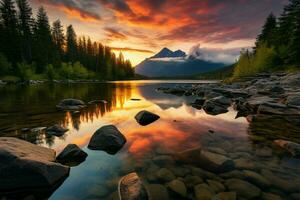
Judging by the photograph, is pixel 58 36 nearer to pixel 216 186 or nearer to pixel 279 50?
pixel 279 50

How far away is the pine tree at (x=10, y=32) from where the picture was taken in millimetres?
54575

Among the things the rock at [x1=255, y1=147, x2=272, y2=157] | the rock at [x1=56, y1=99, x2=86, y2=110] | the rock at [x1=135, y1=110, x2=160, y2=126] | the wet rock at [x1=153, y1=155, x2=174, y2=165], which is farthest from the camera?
the rock at [x1=56, y1=99, x2=86, y2=110]

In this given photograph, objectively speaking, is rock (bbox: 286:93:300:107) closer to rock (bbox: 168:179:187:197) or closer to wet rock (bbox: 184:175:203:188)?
wet rock (bbox: 184:175:203:188)

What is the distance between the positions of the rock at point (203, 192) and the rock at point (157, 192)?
2.28 ft

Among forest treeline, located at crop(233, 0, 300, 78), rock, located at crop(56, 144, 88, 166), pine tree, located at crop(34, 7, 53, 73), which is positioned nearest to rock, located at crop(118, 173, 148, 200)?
rock, located at crop(56, 144, 88, 166)

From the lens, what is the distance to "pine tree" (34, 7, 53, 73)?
2473 inches

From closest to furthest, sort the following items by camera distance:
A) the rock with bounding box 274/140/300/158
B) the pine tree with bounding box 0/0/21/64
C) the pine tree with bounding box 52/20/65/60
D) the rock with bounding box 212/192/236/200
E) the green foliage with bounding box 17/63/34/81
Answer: the rock with bounding box 212/192/236/200 → the rock with bounding box 274/140/300/158 → the green foliage with bounding box 17/63/34/81 → the pine tree with bounding box 0/0/21/64 → the pine tree with bounding box 52/20/65/60

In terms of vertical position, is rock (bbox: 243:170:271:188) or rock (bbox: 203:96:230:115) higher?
rock (bbox: 243:170:271:188)

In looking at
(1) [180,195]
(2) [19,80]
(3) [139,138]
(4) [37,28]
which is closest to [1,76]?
(2) [19,80]

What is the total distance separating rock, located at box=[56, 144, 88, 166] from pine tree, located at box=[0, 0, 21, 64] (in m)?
62.2

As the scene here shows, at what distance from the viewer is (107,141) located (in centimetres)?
704

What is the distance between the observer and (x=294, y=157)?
6137 millimetres

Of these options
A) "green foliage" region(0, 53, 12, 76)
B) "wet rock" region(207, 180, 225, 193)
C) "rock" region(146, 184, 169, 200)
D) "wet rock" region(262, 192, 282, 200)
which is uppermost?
"green foliage" region(0, 53, 12, 76)

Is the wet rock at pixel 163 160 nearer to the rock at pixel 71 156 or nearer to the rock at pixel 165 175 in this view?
the rock at pixel 165 175
